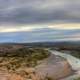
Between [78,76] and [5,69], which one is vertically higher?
[5,69]

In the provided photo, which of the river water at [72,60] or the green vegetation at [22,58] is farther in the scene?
the river water at [72,60]

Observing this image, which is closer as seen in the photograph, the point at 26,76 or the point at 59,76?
the point at 26,76

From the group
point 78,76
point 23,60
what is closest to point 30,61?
point 23,60

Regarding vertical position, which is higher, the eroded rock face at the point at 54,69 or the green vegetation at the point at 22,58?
the green vegetation at the point at 22,58

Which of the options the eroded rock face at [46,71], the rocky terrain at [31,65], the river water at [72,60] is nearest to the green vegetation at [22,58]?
the rocky terrain at [31,65]

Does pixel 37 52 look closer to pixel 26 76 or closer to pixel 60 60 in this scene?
pixel 60 60

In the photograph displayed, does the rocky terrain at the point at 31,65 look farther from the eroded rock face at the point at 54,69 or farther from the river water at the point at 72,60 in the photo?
the river water at the point at 72,60
